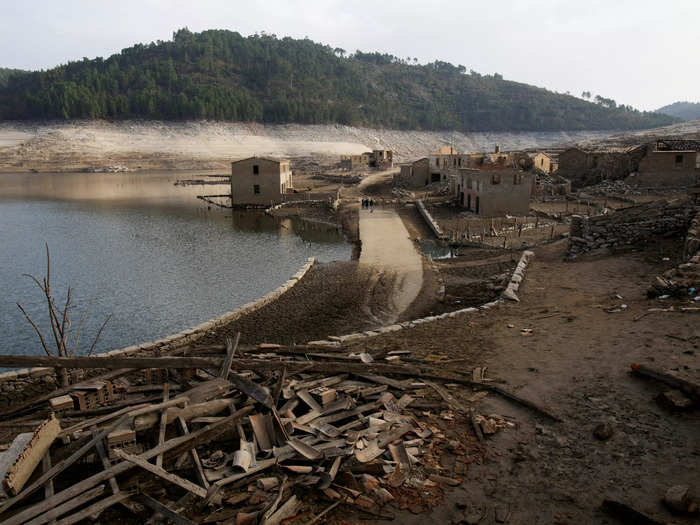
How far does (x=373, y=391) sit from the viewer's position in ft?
29.7

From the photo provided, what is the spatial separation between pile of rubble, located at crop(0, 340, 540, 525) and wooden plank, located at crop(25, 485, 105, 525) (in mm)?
13

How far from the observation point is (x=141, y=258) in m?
30.9

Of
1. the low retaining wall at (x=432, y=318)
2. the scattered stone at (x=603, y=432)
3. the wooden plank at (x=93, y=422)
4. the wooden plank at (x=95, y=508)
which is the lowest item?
the low retaining wall at (x=432, y=318)

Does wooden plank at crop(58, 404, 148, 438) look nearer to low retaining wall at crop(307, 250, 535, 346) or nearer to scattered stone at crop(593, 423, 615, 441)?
low retaining wall at crop(307, 250, 535, 346)

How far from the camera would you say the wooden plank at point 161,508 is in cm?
572

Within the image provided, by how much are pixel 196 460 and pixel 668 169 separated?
5113 centimetres

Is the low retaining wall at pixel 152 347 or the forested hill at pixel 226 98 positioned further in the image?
the forested hill at pixel 226 98

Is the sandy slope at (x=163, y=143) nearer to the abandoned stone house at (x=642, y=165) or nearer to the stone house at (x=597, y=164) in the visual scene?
the stone house at (x=597, y=164)

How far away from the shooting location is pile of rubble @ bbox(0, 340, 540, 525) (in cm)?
610

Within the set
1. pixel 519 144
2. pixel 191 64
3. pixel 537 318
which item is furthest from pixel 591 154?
pixel 191 64

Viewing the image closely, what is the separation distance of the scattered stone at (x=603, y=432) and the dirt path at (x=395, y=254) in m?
10.5

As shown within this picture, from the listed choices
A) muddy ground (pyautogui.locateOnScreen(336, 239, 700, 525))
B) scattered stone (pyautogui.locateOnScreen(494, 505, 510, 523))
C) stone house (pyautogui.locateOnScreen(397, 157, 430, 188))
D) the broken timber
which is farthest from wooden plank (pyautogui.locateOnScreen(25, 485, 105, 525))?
stone house (pyautogui.locateOnScreen(397, 157, 430, 188))

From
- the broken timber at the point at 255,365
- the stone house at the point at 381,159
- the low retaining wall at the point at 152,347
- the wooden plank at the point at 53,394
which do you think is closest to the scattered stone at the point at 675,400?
the broken timber at the point at 255,365

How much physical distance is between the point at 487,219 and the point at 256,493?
35.1m
